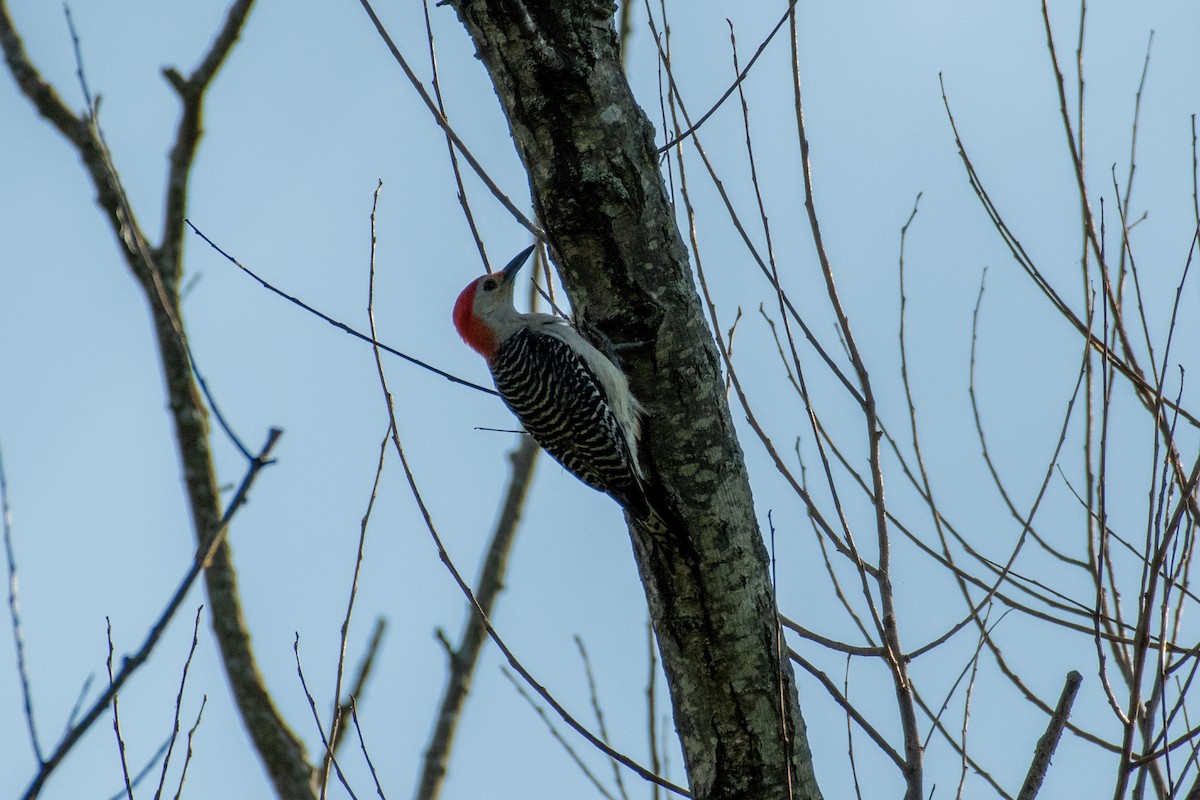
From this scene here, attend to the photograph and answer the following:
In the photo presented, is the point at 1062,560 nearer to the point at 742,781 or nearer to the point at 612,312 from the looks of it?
the point at 742,781

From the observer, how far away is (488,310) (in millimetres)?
7594

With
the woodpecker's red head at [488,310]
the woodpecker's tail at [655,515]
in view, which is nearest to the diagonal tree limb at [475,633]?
the woodpecker's red head at [488,310]

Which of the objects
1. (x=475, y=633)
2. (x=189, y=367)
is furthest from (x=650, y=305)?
(x=475, y=633)

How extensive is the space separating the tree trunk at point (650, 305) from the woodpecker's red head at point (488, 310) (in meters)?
3.04

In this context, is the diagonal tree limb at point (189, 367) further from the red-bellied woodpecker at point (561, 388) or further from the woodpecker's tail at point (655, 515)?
the woodpecker's tail at point (655, 515)

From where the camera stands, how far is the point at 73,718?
311cm

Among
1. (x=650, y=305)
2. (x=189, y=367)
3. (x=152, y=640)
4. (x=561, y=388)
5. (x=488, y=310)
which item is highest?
(x=488, y=310)

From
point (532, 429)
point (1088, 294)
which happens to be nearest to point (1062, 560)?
point (1088, 294)

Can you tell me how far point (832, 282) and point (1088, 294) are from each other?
81 cm

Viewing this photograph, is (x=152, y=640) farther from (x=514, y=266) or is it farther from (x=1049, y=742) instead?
(x=514, y=266)

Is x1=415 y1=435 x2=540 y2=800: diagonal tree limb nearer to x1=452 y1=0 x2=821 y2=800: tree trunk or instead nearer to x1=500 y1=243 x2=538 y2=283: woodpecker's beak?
x1=500 y1=243 x2=538 y2=283: woodpecker's beak

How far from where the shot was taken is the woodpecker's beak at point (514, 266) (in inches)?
299

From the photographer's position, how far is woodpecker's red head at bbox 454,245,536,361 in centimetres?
745

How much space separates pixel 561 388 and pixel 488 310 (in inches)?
60.7
